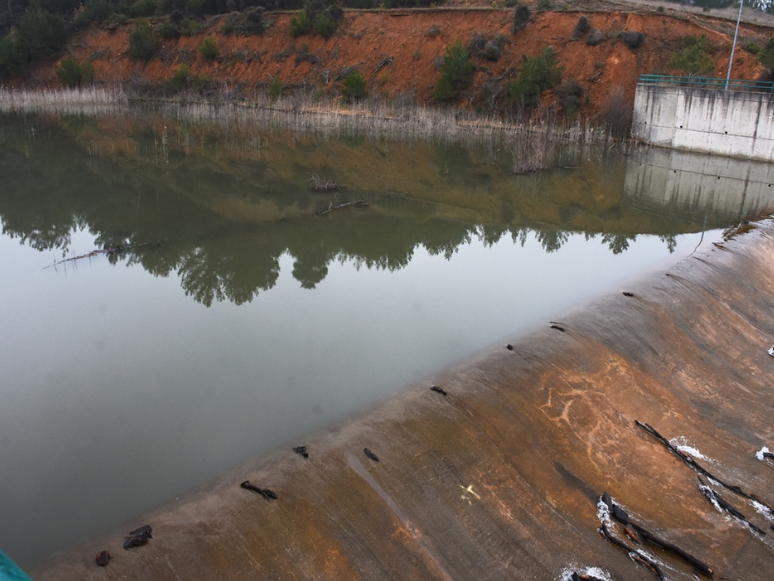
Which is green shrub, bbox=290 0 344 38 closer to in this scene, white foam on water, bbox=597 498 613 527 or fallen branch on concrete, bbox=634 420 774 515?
Result: fallen branch on concrete, bbox=634 420 774 515

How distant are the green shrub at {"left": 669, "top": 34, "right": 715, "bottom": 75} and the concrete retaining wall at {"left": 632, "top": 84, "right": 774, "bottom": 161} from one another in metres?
3.46

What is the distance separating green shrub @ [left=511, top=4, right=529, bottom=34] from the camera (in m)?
36.3

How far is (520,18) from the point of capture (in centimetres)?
3650

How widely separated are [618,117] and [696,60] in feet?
15.5

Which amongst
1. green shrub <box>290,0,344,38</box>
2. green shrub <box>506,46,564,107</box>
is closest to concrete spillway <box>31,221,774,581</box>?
green shrub <box>506,46,564,107</box>

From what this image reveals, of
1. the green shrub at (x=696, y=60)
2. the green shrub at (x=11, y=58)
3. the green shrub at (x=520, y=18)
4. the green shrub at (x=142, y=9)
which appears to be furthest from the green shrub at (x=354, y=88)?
the green shrub at (x=11, y=58)

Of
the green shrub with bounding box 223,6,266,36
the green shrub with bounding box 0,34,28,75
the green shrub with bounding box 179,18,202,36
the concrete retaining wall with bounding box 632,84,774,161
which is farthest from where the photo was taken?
the green shrub with bounding box 179,18,202,36

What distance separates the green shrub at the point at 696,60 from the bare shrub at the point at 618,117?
3.48 metres

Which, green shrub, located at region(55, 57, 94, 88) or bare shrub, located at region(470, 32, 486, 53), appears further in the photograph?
green shrub, located at region(55, 57, 94, 88)

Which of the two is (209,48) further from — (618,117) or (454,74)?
(618,117)

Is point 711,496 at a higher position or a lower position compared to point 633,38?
lower

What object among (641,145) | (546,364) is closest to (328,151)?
(641,145)

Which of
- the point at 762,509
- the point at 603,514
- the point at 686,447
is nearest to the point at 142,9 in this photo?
the point at 686,447

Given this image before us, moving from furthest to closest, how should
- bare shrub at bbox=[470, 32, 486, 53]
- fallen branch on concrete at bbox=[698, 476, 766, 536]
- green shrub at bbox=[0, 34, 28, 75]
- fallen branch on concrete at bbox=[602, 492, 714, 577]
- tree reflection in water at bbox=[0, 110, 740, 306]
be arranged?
green shrub at bbox=[0, 34, 28, 75]
bare shrub at bbox=[470, 32, 486, 53]
tree reflection in water at bbox=[0, 110, 740, 306]
fallen branch on concrete at bbox=[698, 476, 766, 536]
fallen branch on concrete at bbox=[602, 492, 714, 577]
